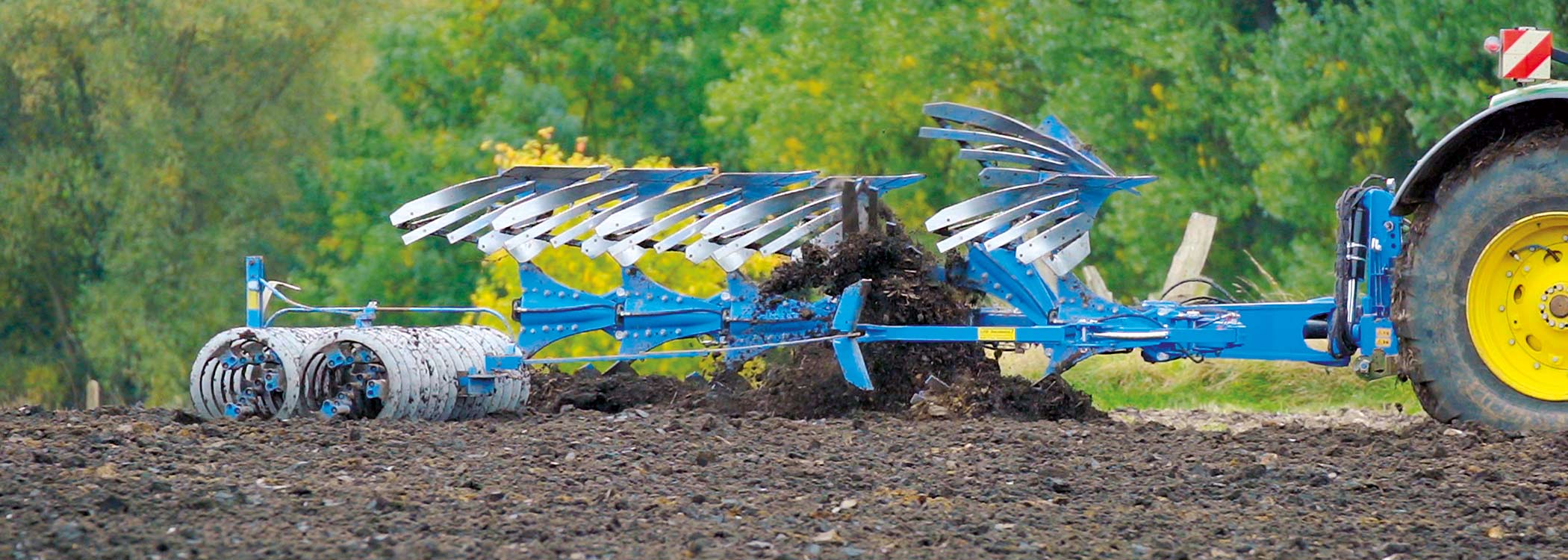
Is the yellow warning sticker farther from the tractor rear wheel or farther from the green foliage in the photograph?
the green foliage

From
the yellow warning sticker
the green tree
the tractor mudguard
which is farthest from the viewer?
the green tree

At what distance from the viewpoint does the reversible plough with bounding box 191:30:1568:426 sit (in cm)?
771

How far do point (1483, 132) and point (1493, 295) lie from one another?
61 cm

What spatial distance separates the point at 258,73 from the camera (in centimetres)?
3475

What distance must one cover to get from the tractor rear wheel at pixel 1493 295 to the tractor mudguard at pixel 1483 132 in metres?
0.07

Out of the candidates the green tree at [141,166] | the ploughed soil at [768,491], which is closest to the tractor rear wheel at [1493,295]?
the ploughed soil at [768,491]

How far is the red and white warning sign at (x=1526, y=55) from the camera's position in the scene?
23.7ft

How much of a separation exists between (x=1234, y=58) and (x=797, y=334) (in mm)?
15642

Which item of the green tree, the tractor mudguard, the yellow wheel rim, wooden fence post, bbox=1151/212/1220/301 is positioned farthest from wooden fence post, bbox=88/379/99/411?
the yellow wheel rim

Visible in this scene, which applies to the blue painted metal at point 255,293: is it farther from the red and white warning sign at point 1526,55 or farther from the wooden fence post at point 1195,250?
the wooden fence post at point 1195,250

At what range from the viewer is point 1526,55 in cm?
726

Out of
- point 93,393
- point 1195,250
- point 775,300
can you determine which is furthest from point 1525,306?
point 93,393

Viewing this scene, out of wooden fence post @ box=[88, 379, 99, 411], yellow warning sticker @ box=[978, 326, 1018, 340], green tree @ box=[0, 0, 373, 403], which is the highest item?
Answer: green tree @ box=[0, 0, 373, 403]

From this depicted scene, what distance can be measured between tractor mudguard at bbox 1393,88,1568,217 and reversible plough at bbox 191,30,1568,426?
0.6 inches
